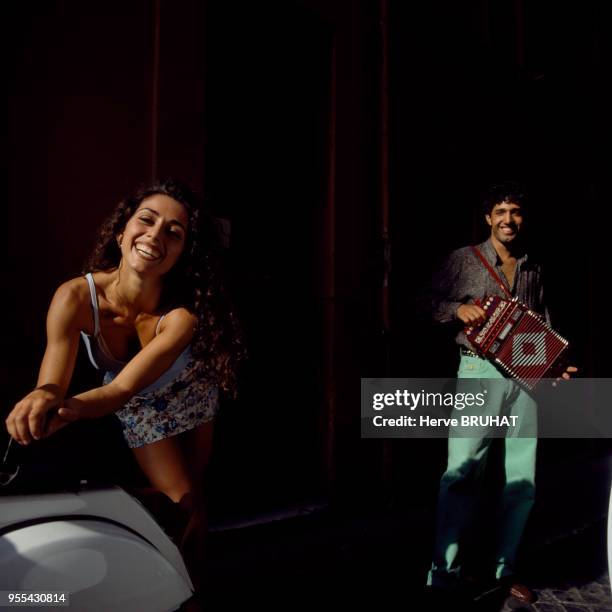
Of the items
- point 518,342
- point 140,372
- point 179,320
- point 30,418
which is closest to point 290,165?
point 518,342

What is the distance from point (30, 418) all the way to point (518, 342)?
2504 millimetres

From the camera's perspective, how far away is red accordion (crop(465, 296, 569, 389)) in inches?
120

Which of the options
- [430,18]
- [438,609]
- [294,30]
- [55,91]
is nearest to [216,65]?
[294,30]

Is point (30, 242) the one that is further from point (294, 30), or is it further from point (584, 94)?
point (584, 94)

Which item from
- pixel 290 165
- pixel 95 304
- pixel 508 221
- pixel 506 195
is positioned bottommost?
pixel 95 304

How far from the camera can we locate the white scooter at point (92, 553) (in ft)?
4.07

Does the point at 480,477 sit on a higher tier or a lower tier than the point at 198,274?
lower

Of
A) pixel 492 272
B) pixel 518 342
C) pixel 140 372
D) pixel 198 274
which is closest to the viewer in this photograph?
pixel 140 372

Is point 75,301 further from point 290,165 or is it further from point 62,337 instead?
point 290,165

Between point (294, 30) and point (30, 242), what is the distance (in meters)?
2.64

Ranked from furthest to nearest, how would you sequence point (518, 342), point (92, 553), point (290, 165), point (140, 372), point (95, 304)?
1. point (290, 165)
2. point (518, 342)
3. point (95, 304)
4. point (140, 372)
5. point (92, 553)

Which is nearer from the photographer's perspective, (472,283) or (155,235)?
(155,235)

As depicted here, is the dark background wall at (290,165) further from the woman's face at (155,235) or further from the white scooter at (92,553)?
the white scooter at (92,553)

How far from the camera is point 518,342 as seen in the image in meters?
3.05
